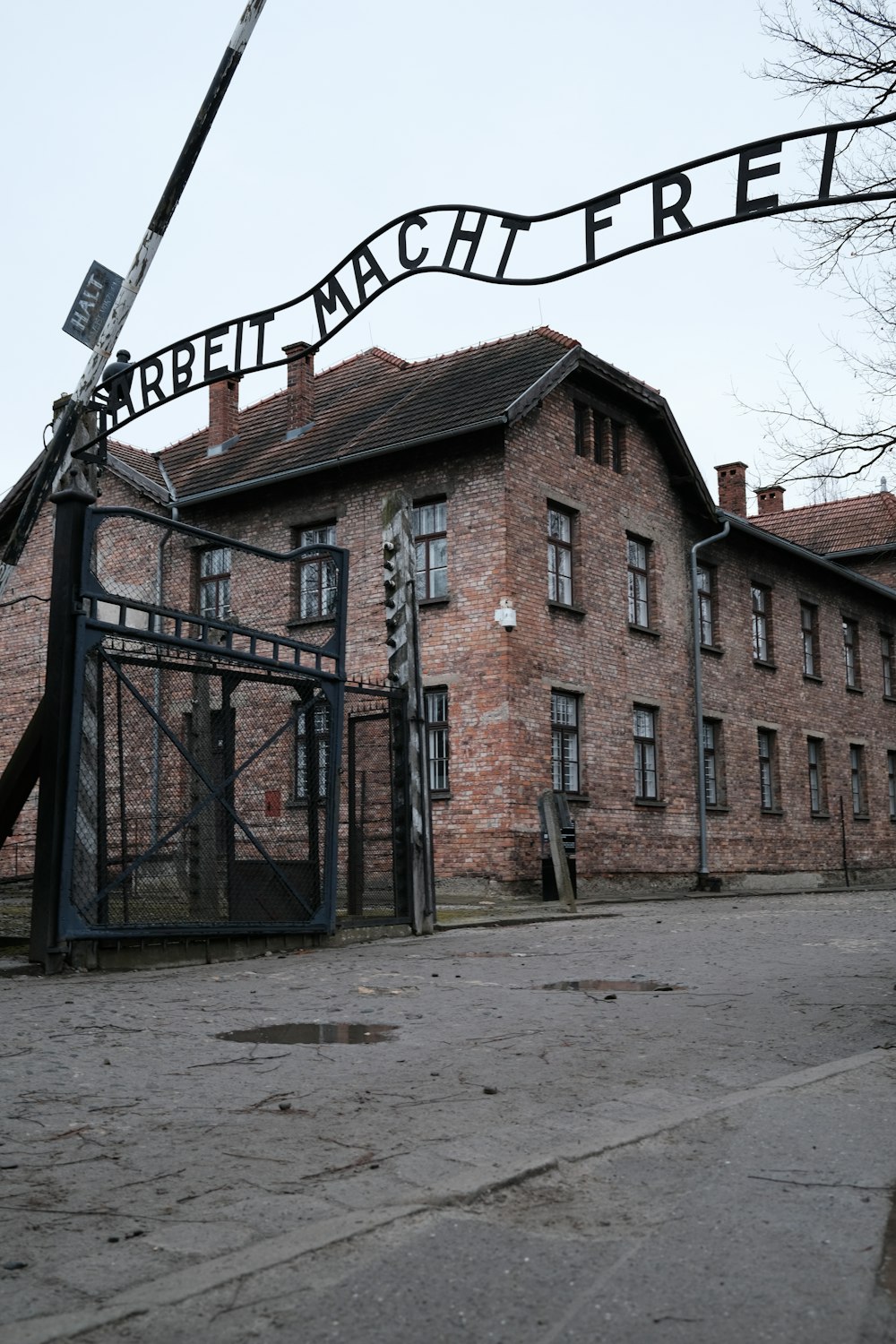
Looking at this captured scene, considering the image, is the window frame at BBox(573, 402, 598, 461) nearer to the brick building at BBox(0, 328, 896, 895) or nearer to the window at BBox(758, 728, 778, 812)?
the brick building at BBox(0, 328, 896, 895)

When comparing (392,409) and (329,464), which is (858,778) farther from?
(329,464)

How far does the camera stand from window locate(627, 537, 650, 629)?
78.5 ft

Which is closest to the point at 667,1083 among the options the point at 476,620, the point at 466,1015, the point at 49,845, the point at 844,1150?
the point at 844,1150

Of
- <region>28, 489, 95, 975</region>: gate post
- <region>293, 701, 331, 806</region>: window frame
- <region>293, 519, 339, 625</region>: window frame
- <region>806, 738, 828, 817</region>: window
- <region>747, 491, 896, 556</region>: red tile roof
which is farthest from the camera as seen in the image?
<region>747, 491, 896, 556</region>: red tile roof

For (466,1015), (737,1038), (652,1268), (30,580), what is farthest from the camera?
(30,580)

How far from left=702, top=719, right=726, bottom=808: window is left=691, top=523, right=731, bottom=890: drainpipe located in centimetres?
47

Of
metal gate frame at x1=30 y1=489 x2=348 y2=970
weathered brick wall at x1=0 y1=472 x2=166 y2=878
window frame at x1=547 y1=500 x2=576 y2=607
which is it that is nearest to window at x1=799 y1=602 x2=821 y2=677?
window frame at x1=547 y1=500 x2=576 y2=607

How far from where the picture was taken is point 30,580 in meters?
26.6

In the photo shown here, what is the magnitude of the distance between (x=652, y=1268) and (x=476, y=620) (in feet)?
57.3

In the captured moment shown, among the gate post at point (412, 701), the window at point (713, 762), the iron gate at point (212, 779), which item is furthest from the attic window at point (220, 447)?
the iron gate at point (212, 779)

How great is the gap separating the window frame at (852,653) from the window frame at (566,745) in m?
12.5

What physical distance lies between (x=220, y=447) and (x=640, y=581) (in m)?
8.50

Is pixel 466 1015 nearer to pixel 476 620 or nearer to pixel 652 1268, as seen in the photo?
pixel 652 1268

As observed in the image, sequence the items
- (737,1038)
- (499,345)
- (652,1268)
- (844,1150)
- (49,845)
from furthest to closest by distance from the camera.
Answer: (499,345)
(49,845)
(737,1038)
(844,1150)
(652,1268)
